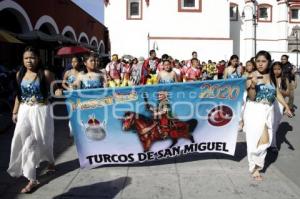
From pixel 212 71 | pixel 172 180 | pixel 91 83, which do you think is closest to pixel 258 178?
pixel 172 180

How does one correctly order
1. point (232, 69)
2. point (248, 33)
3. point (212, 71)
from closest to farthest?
1. point (232, 69)
2. point (212, 71)
3. point (248, 33)

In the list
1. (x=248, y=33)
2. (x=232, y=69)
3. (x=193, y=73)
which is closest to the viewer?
(x=232, y=69)

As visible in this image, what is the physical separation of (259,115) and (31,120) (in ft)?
10.6

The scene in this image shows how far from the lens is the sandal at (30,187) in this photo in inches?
229

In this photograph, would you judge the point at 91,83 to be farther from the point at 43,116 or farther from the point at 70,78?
the point at 70,78

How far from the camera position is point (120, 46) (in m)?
39.9

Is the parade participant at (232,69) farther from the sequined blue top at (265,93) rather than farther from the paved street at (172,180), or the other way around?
the sequined blue top at (265,93)

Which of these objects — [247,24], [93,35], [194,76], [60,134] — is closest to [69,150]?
[60,134]

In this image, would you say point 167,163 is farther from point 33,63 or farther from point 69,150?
point 33,63

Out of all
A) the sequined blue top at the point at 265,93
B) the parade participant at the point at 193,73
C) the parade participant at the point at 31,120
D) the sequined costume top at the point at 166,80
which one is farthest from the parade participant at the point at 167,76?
the parade participant at the point at 193,73

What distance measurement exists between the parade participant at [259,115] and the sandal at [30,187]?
3.05 m

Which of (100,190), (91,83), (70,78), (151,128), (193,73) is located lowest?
(100,190)

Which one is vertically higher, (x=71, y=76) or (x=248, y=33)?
(x=248, y=33)

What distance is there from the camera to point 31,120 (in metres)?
6.19
